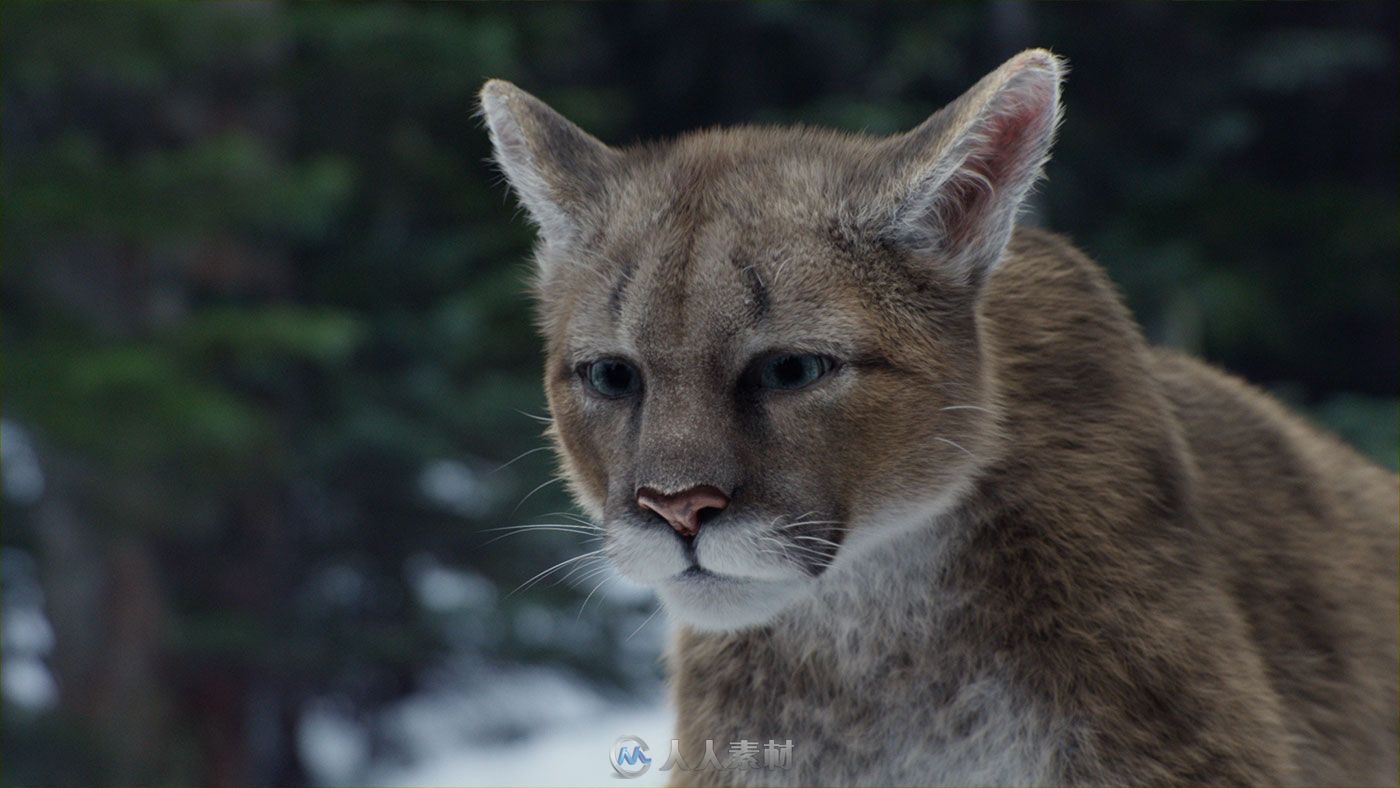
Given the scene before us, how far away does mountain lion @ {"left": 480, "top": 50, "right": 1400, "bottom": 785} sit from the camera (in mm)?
3080

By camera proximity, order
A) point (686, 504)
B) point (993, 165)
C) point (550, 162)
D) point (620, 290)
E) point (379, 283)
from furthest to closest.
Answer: point (379, 283)
point (550, 162)
point (620, 290)
point (993, 165)
point (686, 504)

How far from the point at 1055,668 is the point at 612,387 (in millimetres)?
1117

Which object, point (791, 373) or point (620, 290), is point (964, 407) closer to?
point (791, 373)

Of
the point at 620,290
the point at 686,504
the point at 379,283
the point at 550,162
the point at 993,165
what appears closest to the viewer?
the point at 686,504

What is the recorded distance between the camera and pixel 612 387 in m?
3.35

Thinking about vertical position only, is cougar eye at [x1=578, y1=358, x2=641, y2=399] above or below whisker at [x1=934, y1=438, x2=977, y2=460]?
above

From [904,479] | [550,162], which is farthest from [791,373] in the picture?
[550,162]

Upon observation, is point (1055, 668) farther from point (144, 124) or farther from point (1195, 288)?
point (144, 124)

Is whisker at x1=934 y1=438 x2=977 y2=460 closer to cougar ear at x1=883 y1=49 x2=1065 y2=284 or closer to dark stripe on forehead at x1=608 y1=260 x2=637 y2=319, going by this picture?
cougar ear at x1=883 y1=49 x2=1065 y2=284

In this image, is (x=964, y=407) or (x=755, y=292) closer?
(x=755, y=292)

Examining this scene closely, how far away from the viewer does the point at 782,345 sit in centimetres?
307

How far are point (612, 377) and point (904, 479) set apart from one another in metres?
0.67

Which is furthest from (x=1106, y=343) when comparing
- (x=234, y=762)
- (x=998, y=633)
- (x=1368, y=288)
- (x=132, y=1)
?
(x=234, y=762)

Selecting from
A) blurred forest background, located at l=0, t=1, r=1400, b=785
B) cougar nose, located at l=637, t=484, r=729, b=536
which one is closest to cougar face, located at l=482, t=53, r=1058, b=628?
cougar nose, located at l=637, t=484, r=729, b=536
